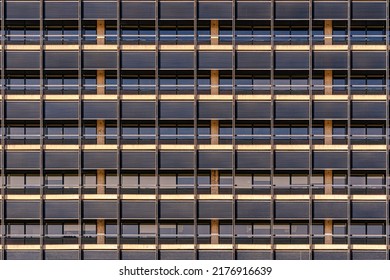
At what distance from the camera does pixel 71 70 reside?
29.4 meters

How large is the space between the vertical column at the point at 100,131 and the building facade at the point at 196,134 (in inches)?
3.5

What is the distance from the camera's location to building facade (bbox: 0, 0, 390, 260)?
29094 mm

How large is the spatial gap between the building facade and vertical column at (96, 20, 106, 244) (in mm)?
90

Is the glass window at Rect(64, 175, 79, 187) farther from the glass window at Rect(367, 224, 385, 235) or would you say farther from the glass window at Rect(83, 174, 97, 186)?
the glass window at Rect(367, 224, 385, 235)

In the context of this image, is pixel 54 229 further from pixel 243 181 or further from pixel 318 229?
pixel 318 229

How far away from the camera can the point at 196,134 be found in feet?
96.2

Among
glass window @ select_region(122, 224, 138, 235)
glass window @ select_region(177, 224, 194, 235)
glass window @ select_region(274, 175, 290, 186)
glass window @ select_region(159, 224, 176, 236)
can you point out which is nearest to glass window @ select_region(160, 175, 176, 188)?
glass window @ select_region(159, 224, 176, 236)

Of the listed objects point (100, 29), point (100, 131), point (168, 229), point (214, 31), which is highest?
point (100, 29)

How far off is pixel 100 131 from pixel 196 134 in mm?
5916

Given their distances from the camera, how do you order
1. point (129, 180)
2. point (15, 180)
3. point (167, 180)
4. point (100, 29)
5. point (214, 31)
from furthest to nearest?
point (100, 29)
point (214, 31)
point (15, 180)
point (129, 180)
point (167, 180)

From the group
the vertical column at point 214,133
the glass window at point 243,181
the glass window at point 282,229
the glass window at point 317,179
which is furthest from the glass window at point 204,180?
the glass window at point 317,179

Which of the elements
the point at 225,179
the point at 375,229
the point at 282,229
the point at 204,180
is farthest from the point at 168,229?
the point at 375,229
